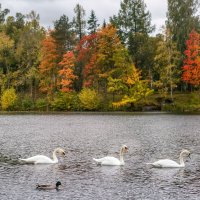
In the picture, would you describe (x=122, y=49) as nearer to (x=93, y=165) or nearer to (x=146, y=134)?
(x=146, y=134)

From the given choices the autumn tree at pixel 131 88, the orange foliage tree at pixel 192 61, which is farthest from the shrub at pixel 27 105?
the orange foliage tree at pixel 192 61

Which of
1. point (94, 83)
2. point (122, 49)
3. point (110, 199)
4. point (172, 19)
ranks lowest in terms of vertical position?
point (110, 199)

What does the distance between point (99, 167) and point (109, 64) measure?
65131 millimetres

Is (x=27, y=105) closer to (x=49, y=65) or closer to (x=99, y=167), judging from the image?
(x=49, y=65)

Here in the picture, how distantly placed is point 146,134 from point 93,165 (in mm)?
19982

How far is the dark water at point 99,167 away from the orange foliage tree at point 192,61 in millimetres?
34927

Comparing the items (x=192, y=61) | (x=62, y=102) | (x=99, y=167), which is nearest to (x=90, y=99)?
(x=62, y=102)

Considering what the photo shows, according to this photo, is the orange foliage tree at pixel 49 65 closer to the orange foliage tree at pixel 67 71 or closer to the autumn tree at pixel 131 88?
the orange foliage tree at pixel 67 71

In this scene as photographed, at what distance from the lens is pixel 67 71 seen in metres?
97.2

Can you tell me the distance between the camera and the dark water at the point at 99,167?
75.3 feet

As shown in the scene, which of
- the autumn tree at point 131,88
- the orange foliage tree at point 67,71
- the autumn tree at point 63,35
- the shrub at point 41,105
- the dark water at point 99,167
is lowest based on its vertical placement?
the dark water at point 99,167

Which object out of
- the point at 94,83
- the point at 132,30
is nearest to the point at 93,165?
the point at 94,83

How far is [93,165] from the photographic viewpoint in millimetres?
30797

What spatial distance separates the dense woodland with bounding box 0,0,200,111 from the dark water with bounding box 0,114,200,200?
37.1 m
